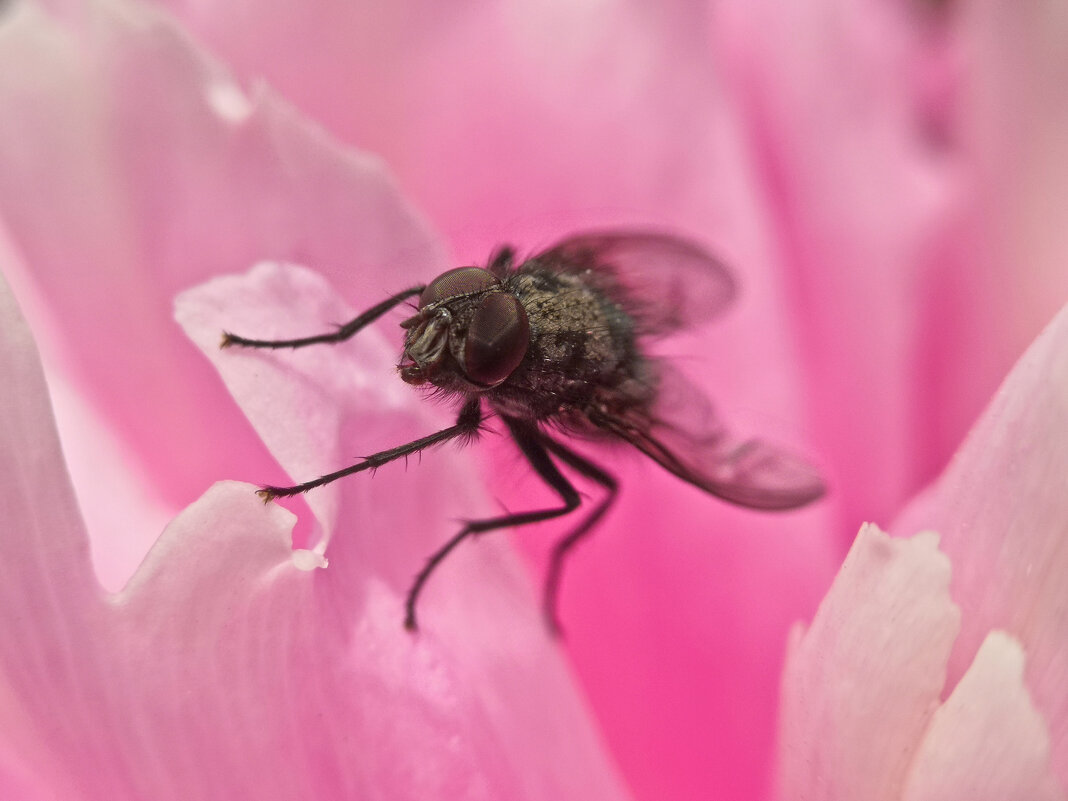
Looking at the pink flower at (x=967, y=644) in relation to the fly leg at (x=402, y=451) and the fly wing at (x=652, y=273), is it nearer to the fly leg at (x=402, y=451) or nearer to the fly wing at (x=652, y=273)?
the fly leg at (x=402, y=451)

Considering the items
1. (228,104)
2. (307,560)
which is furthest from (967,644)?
(228,104)

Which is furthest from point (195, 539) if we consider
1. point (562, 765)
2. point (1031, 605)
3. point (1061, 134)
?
point (1061, 134)

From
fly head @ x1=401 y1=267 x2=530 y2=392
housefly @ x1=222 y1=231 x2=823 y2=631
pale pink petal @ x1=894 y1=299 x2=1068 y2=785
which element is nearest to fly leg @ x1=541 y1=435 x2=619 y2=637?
housefly @ x1=222 y1=231 x2=823 y2=631

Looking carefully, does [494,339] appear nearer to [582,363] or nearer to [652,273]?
[582,363]

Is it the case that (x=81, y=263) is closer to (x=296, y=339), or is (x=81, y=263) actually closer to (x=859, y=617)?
(x=296, y=339)

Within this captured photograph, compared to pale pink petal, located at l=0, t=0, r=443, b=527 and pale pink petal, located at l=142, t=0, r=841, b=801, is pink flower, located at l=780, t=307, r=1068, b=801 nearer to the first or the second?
pale pink petal, located at l=142, t=0, r=841, b=801

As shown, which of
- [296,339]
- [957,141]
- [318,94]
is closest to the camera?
[296,339]

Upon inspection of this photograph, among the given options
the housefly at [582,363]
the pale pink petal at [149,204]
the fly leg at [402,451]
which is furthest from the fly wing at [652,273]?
the pale pink petal at [149,204]

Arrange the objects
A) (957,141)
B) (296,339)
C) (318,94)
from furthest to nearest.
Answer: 1. (957,141)
2. (318,94)
3. (296,339)
